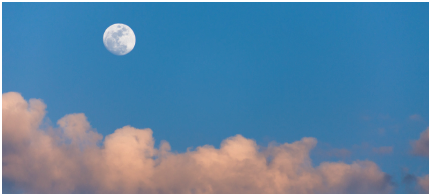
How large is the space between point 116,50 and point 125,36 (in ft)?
15.3

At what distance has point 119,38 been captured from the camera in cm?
9350

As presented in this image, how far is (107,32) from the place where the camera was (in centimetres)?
9306

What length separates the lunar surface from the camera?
303 ft

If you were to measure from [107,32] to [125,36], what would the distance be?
5073 mm

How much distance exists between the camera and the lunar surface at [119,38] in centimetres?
9231

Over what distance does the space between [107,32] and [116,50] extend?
17.9ft

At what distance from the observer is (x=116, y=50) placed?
308ft

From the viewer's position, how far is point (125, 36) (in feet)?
306
